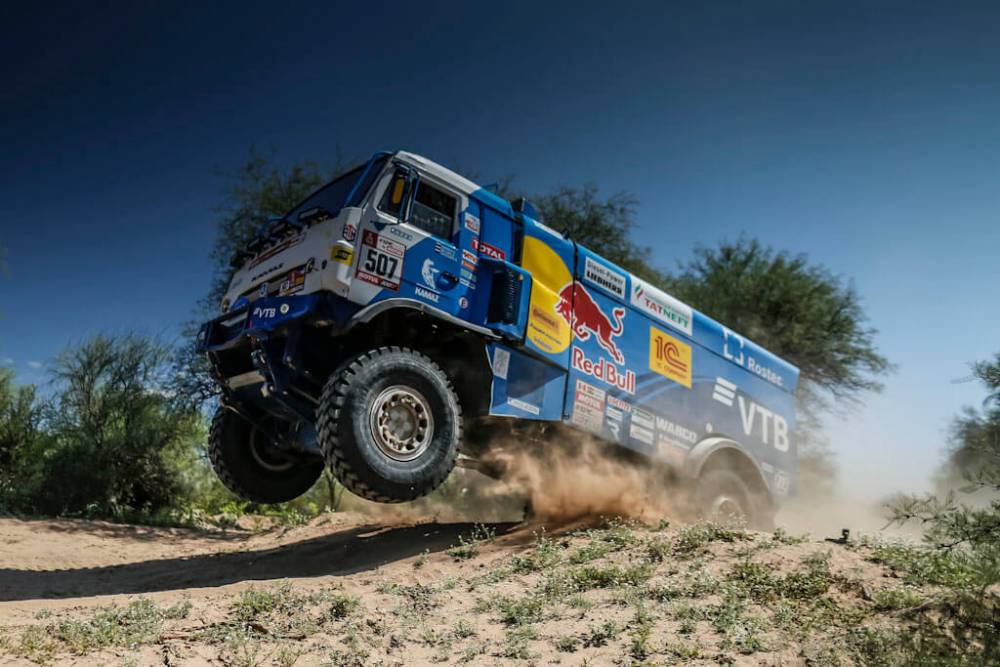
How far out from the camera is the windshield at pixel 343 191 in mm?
6785

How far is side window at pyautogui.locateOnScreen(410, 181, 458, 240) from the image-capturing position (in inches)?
273

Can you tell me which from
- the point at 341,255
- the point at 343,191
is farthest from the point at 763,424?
the point at 341,255

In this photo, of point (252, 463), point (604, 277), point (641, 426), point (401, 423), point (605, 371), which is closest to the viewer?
point (401, 423)

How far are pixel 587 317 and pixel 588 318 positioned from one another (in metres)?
0.02

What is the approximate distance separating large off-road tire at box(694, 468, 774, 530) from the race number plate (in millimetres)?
5395

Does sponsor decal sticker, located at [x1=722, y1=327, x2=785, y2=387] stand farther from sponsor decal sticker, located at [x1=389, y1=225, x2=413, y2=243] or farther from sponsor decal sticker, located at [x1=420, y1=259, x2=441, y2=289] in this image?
sponsor decal sticker, located at [x1=389, y1=225, x2=413, y2=243]

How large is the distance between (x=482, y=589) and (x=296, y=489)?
3.32 metres

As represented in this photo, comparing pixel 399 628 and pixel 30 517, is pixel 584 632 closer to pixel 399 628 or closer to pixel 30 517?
pixel 399 628

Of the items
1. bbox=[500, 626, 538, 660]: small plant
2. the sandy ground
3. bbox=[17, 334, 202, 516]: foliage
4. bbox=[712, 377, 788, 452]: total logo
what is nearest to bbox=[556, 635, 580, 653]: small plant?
the sandy ground

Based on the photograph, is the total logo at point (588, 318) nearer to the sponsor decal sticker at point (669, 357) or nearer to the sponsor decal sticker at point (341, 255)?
the sponsor decal sticker at point (669, 357)

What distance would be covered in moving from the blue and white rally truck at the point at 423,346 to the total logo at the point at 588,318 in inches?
0.9

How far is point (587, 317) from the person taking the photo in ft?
27.0

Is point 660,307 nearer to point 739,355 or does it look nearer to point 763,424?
point 739,355

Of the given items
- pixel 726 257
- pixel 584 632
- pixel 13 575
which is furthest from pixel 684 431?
pixel 726 257
